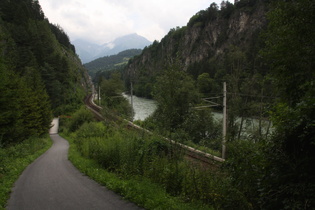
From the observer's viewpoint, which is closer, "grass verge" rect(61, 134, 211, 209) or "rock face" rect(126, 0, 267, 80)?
"grass verge" rect(61, 134, 211, 209)

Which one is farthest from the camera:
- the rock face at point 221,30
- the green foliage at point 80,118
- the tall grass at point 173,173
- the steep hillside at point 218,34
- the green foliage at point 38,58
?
the rock face at point 221,30

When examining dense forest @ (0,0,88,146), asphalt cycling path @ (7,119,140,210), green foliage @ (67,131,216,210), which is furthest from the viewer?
dense forest @ (0,0,88,146)

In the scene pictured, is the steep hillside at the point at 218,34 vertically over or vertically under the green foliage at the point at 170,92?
over

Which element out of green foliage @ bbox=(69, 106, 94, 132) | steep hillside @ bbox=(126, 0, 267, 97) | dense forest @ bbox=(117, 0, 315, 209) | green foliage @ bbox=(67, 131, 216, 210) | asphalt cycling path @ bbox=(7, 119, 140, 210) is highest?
steep hillside @ bbox=(126, 0, 267, 97)

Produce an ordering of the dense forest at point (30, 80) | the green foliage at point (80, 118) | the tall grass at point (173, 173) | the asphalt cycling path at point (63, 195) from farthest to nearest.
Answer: the green foliage at point (80, 118) < the dense forest at point (30, 80) < the asphalt cycling path at point (63, 195) < the tall grass at point (173, 173)

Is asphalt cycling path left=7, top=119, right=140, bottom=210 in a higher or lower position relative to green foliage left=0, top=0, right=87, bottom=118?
lower

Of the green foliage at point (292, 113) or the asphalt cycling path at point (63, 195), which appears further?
the asphalt cycling path at point (63, 195)

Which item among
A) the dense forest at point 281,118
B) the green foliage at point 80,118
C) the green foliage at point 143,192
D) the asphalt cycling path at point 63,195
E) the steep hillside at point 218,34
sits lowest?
the green foliage at point 80,118

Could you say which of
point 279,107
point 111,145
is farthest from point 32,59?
point 279,107

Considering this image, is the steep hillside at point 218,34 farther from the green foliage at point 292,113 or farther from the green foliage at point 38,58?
the green foliage at point 292,113

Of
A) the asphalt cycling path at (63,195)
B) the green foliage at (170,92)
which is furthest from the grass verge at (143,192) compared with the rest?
the green foliage at (170,92)

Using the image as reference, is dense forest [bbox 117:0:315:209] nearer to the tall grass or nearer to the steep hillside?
the tall grass

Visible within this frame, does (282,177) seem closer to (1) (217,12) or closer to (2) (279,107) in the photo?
(2) (279,107)

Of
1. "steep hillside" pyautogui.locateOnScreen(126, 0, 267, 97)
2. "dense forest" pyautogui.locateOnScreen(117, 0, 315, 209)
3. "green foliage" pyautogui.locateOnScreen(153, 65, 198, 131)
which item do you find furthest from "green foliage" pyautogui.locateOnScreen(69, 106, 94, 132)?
"steep hillside" pyautogui.locateOnScreen(126, 0, 267, 97)
